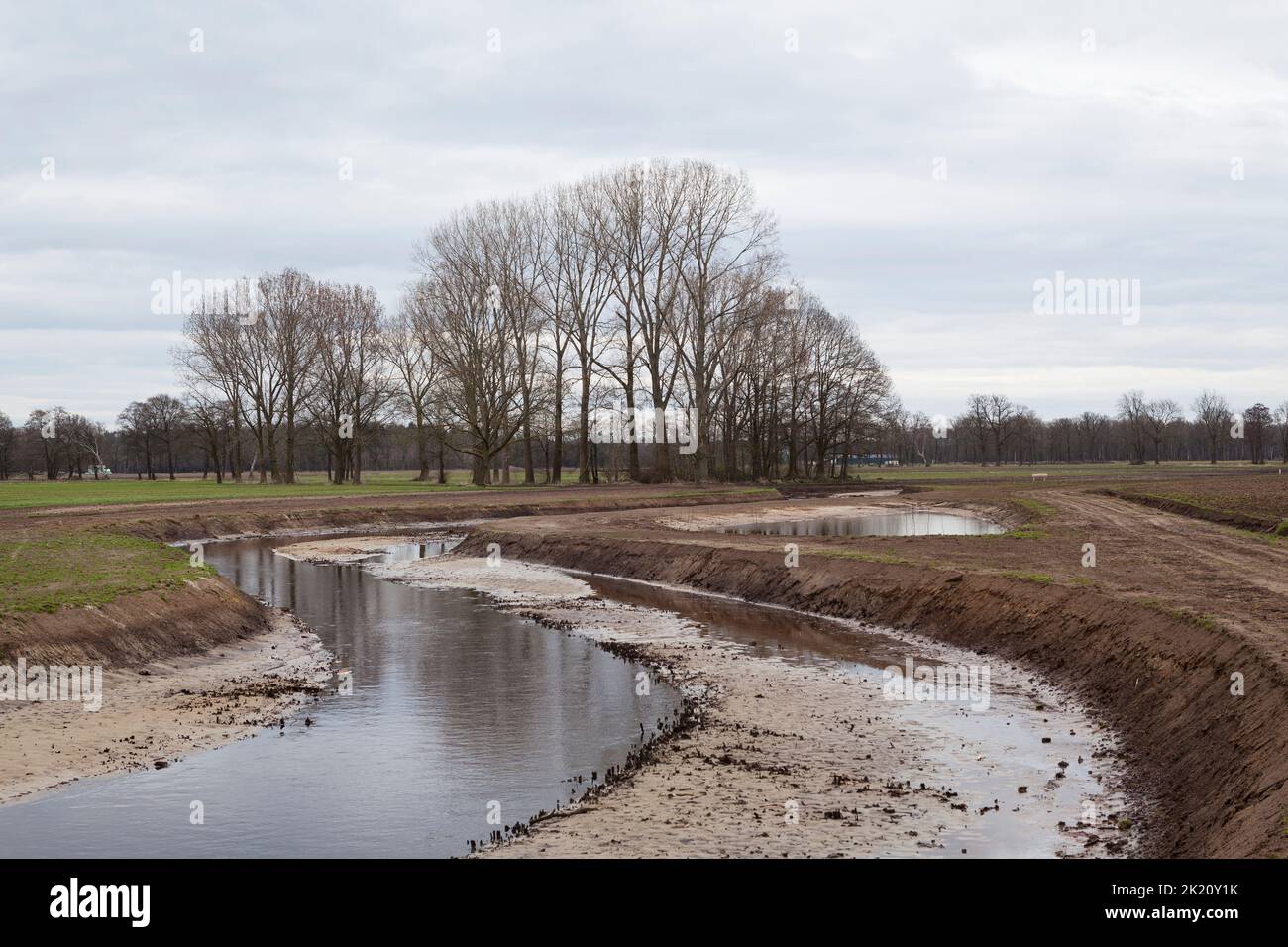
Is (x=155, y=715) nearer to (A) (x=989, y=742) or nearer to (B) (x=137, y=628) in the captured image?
(B) (x=137, y=628)

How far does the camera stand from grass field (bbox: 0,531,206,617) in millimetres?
20719

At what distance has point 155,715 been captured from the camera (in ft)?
53.9

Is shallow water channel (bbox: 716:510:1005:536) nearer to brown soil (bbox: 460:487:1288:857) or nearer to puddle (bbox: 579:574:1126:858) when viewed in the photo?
brown soil (bbox: 460:487:1288:857)

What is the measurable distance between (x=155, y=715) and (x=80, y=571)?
1040 centimetres

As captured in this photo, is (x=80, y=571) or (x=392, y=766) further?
(x=80, y=571)

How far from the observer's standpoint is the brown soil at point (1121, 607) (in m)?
11.8

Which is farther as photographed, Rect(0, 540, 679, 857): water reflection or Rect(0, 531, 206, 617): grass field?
Rect(0, 531, 206, 617): grass field

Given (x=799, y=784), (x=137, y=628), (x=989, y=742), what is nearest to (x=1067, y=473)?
(x=989, y=742)

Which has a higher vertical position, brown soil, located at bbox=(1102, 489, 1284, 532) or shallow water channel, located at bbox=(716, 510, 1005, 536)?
brown soil, located at bbox=(1102, 489, 1284, 532)

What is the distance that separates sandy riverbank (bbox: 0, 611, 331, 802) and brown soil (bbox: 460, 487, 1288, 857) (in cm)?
1248

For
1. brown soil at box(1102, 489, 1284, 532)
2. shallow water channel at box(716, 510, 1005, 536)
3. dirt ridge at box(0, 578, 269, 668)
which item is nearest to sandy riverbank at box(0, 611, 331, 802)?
dirt ridge at box(0, 578, 269, 668)

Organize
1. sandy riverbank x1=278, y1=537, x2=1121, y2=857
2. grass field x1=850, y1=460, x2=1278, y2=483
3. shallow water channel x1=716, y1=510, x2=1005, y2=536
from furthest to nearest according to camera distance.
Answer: grass field x1=850, y1=460, x2=1278, y2=483, shallow water channel x1=716, y1=510, x2=1005, y2=536, sandy riverbank x1=278, y1=537, x2=1121, y2=857

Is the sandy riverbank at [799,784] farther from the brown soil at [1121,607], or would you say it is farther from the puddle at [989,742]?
the brown soil at [1121,607]

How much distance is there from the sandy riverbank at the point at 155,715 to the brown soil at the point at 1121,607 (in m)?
12.5
